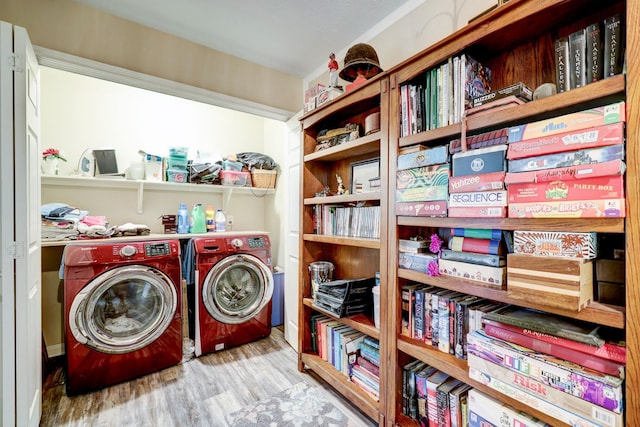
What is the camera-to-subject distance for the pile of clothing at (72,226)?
84.0 inches

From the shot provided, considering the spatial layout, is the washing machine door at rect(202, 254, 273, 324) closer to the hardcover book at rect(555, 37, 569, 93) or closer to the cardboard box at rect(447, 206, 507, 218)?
the cardboard box at rect(447, 206, 507, 218)

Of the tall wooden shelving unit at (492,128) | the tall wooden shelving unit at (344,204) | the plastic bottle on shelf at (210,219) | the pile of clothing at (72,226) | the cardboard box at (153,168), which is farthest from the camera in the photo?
the plastic bottle on shelf at (210,219)

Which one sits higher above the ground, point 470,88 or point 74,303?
point 470,88

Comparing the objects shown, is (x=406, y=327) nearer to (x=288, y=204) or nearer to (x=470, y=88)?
(x=470, y=88)

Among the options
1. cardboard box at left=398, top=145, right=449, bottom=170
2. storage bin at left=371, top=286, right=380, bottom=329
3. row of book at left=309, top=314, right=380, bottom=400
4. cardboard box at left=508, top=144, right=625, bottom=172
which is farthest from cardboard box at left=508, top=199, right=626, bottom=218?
row of book at left=309, top=314, right=380, bottom=400

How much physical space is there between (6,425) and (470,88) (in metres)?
2.63

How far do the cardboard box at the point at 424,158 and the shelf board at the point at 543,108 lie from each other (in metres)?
0.06

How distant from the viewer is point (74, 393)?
1938 mm

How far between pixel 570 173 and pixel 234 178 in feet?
8.94

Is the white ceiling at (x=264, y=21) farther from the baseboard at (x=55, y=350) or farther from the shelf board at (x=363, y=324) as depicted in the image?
the baseboard at (x=55, y=350)

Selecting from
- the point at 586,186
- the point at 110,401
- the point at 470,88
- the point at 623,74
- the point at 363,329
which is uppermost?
the point at 470,88

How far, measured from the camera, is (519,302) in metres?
1.02

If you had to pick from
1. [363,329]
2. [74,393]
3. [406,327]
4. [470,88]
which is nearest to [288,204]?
[363,329]

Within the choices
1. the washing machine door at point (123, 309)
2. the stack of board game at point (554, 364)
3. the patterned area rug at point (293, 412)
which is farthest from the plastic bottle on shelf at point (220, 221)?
the stack of board game at point (554, 364)
